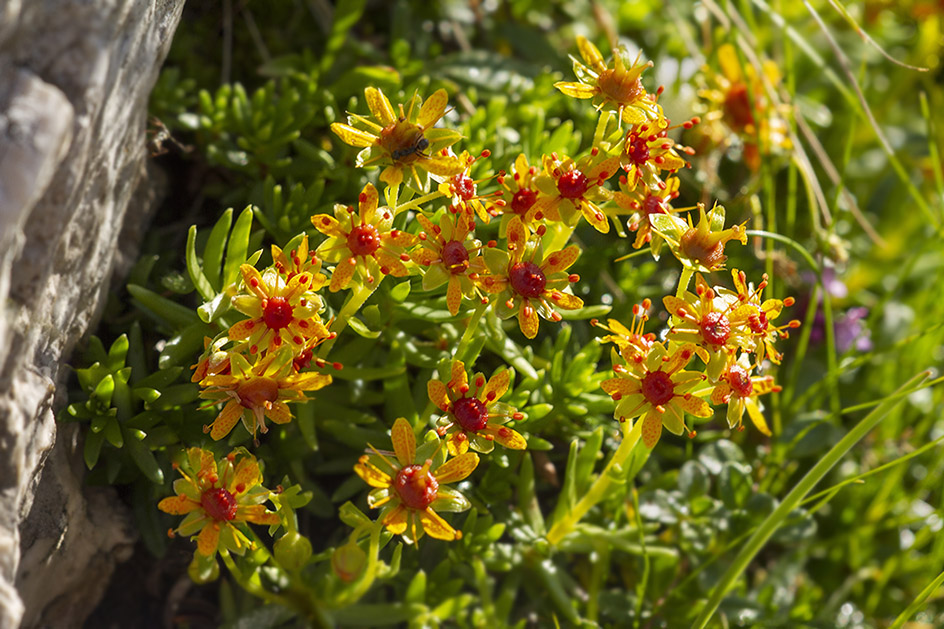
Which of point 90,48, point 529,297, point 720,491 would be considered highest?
point 90,48

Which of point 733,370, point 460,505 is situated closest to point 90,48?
point 460,505

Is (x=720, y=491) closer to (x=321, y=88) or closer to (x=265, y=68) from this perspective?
(x=321, y=88)

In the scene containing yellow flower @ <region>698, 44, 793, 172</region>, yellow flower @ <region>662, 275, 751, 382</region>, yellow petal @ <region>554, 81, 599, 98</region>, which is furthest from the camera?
yellow flower @ <region>698, 44, 793, 172</region>

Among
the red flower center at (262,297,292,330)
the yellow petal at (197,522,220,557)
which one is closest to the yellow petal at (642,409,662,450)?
the red flower center at (262,297,292,330)

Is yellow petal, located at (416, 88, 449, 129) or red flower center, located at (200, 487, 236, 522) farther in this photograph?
yellow petal, located at (416, 88, 449, 129)

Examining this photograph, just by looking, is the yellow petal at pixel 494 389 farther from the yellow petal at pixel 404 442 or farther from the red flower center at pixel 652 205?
the red flower center at pixel 652 205

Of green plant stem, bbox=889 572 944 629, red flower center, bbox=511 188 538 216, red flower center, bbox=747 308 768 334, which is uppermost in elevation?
red flower center, bbox=511 188 538 216

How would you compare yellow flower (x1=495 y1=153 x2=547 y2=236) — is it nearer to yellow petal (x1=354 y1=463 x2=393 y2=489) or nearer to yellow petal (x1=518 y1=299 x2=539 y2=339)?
yellow petal (x1=518 y1=299 x2=539 y2=339)
